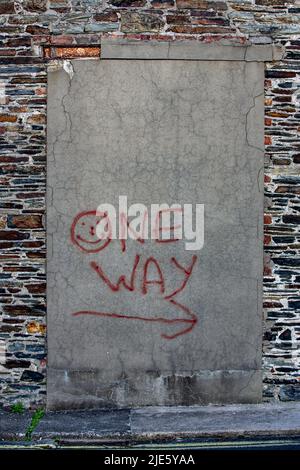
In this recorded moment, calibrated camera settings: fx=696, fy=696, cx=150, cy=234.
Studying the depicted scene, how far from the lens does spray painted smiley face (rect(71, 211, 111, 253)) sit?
292 inches

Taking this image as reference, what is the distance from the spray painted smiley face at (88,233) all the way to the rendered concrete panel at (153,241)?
2.4 inches

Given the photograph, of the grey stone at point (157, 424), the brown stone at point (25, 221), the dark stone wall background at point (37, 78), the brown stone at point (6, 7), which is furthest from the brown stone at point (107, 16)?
the grey stone at point (157, 424)

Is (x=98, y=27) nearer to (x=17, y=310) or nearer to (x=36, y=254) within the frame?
(x=36, y=254)

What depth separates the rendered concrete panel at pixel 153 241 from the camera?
739 cm

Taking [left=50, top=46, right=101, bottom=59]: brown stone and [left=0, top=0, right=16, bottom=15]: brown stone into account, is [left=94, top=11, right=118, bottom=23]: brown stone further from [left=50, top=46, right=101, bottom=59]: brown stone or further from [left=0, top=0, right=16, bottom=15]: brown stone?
[left=0, top=0, right=16, bottom=15]: brown stone

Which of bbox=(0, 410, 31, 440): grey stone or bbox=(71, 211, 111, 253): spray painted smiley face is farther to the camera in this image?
bbox=(71, 211, 111, 253): spray painted smiley face

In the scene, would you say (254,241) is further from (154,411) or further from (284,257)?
(154,411)

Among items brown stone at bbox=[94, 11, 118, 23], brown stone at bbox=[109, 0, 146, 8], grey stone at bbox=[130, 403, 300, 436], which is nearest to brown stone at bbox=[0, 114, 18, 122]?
brown stone at bbox=[94, 11, 118, 23]

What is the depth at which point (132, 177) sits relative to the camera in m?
7.42

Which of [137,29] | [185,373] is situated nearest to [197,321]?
[185,373]

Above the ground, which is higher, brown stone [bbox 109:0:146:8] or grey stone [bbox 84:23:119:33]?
brown stone [bbox 109:0:146:8]

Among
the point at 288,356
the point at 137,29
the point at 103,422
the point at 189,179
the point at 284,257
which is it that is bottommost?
the point at 103,422

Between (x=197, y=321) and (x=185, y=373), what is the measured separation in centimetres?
58

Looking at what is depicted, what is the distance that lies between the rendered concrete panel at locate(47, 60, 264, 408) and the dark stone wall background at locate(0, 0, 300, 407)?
0.15 metres
